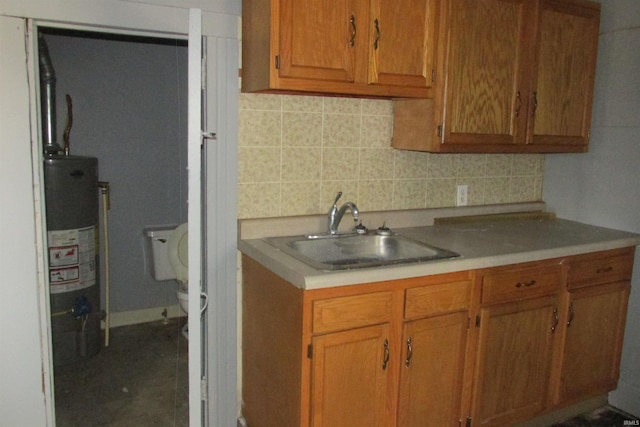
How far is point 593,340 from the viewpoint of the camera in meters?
2.48

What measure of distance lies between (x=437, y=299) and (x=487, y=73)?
1.03 metres

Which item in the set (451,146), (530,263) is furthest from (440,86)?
(530,263)

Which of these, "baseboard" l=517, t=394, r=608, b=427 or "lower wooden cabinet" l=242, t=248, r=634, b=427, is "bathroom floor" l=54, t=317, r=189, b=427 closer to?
"lower wooden cabinet" l=242, t=248, r=634, b=427

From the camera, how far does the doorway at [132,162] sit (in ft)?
10.5

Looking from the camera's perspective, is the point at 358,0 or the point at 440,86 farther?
the point at 440,86

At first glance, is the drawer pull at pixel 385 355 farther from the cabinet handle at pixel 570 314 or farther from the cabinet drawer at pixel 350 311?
the cabinet handle at pixel 570 314

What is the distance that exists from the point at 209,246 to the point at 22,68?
93cm

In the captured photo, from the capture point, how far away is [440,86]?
87.1 inches

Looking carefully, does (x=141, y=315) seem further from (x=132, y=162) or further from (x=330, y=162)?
(x=330, y=162)

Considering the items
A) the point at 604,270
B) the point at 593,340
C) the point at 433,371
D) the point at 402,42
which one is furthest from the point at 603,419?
the point at 402,42

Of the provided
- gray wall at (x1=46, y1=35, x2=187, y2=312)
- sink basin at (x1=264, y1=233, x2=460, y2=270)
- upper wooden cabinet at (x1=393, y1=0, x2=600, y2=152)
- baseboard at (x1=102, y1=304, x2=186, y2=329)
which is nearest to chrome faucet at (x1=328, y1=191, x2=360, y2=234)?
sink basin at (x1=264, y1=233, x2=460, y2=270)

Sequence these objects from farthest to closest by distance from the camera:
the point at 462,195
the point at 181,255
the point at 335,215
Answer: the point at 181,255 < the point at 462,195 < the point at 335,215

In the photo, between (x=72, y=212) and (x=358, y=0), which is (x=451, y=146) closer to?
(x=358, y=0)

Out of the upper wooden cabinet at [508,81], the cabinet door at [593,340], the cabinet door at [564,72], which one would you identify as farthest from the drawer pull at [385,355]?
the cabinet door at [564,72]
